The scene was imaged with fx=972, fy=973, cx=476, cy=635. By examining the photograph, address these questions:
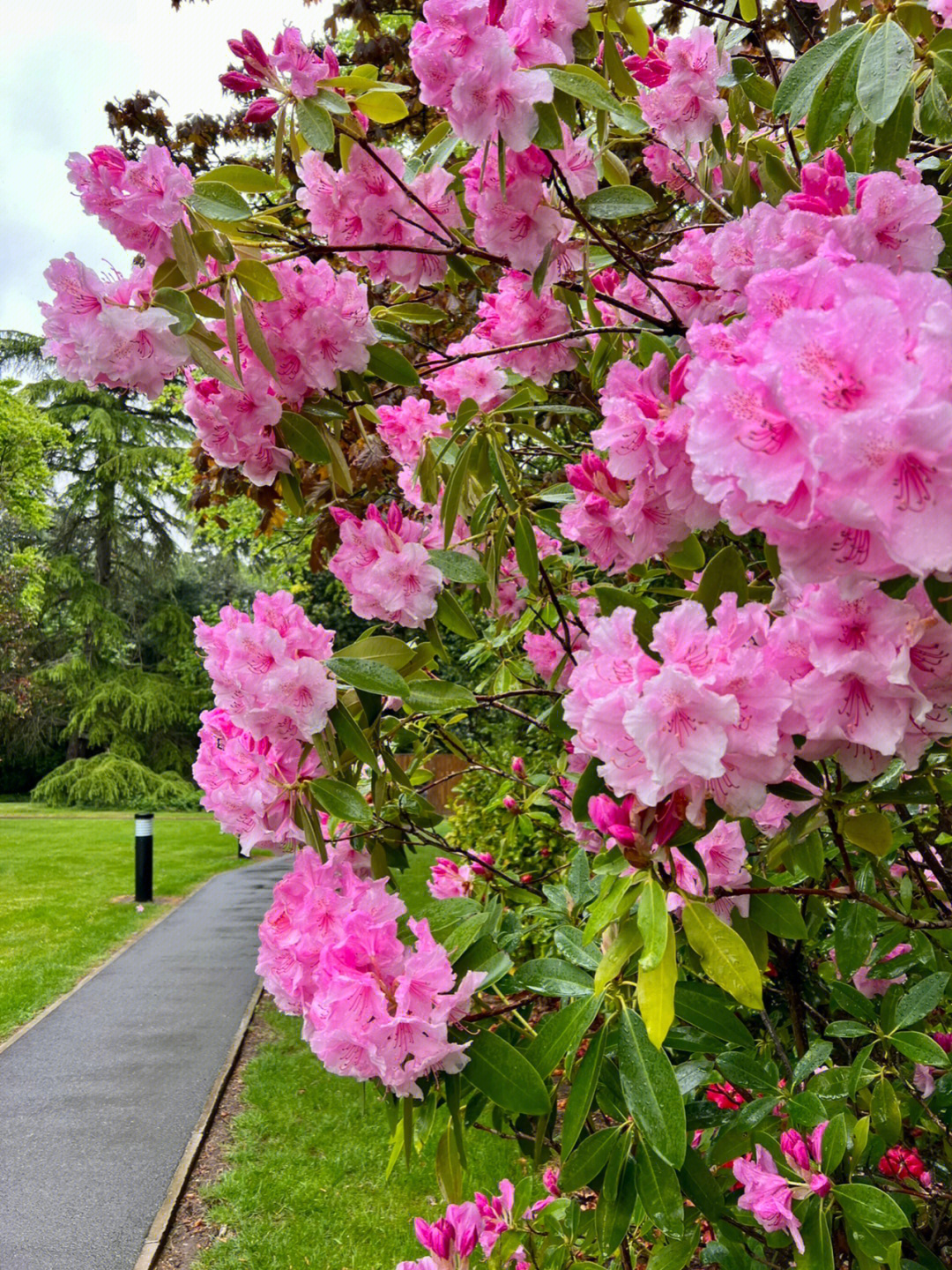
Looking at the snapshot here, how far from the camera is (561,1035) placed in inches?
46.8

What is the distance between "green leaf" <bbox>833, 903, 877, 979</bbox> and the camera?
5.19 feet

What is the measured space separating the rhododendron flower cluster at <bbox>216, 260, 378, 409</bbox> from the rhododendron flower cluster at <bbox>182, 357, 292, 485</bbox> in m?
0.03

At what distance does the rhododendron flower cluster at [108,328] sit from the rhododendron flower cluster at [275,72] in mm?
285

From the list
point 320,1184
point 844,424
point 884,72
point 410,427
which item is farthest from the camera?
point 320,1184

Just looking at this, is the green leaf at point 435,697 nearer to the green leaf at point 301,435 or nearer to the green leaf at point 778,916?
the green leaf at point 301,435

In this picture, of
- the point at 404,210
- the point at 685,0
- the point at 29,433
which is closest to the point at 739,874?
the point at 404,210

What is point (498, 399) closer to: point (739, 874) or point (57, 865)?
point (739, 874)

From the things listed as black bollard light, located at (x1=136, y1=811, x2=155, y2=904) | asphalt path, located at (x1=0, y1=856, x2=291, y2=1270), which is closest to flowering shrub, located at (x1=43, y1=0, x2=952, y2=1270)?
asphalt path, located at (x1=0, y1=856, x2=291, y2=1270)

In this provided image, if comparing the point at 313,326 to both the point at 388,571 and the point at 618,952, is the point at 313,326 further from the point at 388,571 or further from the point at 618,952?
the point at 618,952

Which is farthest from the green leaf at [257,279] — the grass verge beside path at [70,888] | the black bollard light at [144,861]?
the black bollard light at [144,861]

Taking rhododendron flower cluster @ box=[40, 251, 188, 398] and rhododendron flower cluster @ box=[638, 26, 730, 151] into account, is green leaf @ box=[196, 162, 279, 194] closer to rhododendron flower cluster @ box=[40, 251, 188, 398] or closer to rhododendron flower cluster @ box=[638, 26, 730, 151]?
rhododendron flower cluster @ box=[40, 251, 188, 398]

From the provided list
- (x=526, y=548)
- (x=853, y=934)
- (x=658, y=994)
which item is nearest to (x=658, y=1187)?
(x=658, y=994)

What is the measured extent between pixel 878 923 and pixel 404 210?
4.95 ft

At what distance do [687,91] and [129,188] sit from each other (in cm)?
91
